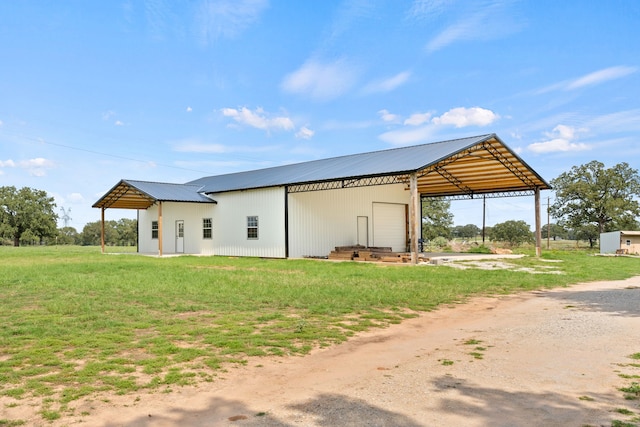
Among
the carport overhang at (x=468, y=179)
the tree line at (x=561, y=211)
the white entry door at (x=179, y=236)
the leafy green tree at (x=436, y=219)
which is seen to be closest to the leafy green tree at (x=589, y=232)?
the tree line at (x=561, y=211)

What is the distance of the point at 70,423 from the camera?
13.1ft

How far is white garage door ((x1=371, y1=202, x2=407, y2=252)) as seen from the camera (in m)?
27.8

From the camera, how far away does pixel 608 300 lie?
10445mm

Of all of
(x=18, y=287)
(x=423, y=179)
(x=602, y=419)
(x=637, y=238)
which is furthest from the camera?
(x=637, y=238)

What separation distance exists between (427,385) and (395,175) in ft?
52.4

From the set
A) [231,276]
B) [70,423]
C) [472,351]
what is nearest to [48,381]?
[70,423]

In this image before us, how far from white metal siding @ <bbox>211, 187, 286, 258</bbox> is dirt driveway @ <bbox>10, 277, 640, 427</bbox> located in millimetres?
16872

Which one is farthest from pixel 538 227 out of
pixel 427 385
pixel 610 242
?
pixel 427 385

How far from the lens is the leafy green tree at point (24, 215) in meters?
61.2

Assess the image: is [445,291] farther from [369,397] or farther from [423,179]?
[423,179]

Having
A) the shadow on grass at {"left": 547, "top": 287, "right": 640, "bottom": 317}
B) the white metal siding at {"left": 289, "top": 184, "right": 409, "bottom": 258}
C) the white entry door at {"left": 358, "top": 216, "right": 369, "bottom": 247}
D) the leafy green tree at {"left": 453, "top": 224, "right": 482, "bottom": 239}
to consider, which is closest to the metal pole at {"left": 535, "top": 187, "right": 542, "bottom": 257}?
the white metal siding at {"left": 289, "top": 184, "right": 409, "bottom": 258}

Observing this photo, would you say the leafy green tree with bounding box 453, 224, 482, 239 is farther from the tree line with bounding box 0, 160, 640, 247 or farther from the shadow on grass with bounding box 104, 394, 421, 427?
the shadow on grass with bounding box 104, 394, 421, 427

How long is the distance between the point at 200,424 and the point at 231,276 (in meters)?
11.0

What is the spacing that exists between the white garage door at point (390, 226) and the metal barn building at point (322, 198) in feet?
0.18
